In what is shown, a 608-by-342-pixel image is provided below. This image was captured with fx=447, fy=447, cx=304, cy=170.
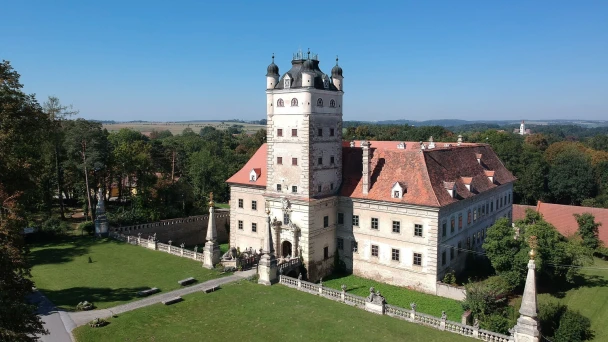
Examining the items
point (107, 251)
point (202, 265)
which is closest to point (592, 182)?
point (202, 265)

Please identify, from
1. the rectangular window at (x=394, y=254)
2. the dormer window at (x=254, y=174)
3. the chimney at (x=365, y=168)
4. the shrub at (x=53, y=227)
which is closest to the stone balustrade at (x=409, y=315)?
the rectangular window at (x=394, y=254)

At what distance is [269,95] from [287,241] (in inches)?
514

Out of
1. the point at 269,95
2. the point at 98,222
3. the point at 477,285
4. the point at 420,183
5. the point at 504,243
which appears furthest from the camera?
the point at 98,222

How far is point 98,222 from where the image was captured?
47781 millimetres

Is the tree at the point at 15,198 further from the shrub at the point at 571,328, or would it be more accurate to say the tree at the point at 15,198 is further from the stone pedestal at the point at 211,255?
the shrub at the point at 571,328

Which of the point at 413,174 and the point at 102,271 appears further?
the point at 413,174

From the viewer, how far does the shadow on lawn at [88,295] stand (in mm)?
29641

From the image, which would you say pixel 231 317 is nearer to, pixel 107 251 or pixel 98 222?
pixel 107 251

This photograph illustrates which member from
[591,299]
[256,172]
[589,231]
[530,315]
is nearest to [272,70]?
[256,172]

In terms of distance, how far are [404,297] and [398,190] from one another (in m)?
8.59

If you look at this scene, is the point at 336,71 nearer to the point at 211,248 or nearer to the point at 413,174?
the point at 413,174

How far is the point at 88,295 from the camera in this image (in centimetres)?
3106

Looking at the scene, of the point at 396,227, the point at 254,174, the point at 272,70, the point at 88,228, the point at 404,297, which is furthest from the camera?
the point at 88,228

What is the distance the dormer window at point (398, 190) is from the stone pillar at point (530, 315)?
14311mm
